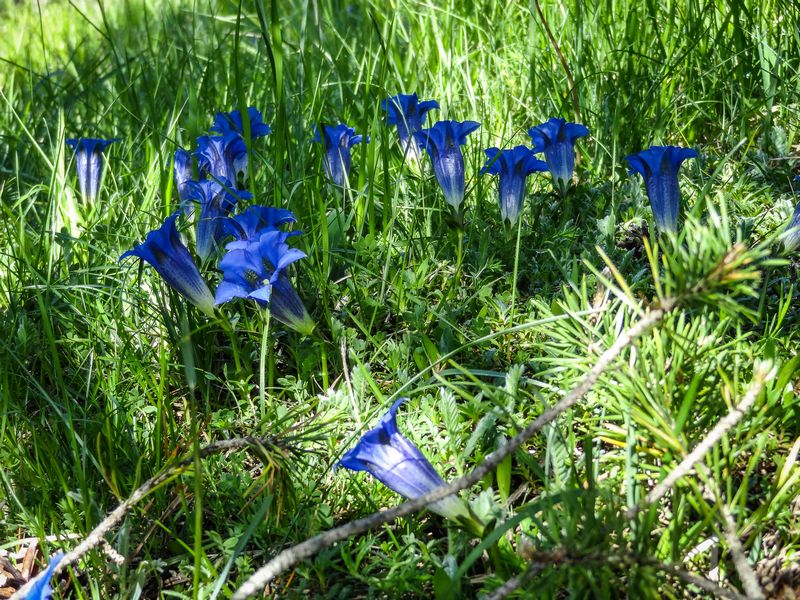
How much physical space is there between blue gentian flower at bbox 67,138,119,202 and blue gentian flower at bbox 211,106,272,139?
401mm

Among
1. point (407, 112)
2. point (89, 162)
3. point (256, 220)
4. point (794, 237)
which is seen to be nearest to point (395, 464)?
point (256, 220)

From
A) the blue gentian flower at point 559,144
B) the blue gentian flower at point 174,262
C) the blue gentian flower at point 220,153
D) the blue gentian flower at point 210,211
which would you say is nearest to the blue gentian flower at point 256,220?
the blue gentian flower at point 174,262

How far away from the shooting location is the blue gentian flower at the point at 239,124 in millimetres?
2455

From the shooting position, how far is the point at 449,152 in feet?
7.51

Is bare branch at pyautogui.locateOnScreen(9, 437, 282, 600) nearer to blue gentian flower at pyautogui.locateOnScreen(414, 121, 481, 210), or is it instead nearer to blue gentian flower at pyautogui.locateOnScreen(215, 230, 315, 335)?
blue gentian flower at pyautogui.locateOnScreen(215, 230, 315, 335)

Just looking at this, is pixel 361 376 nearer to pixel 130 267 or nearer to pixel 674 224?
pixel 130 267

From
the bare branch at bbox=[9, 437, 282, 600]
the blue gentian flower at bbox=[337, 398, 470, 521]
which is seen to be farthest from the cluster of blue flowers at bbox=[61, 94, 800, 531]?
the bare branch at bbox=[9, 437, 282, 600]

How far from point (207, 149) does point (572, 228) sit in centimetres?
109

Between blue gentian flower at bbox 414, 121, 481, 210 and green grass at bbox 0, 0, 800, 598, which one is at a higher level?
blue gentian flower at bbox 414, 121, 481, 210

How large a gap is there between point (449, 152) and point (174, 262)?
83cm

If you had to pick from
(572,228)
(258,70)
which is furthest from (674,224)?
(258,70)

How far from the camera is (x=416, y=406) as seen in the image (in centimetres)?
194

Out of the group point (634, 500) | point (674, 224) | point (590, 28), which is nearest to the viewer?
point (634, 500)

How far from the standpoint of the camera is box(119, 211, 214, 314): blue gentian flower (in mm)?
1840
